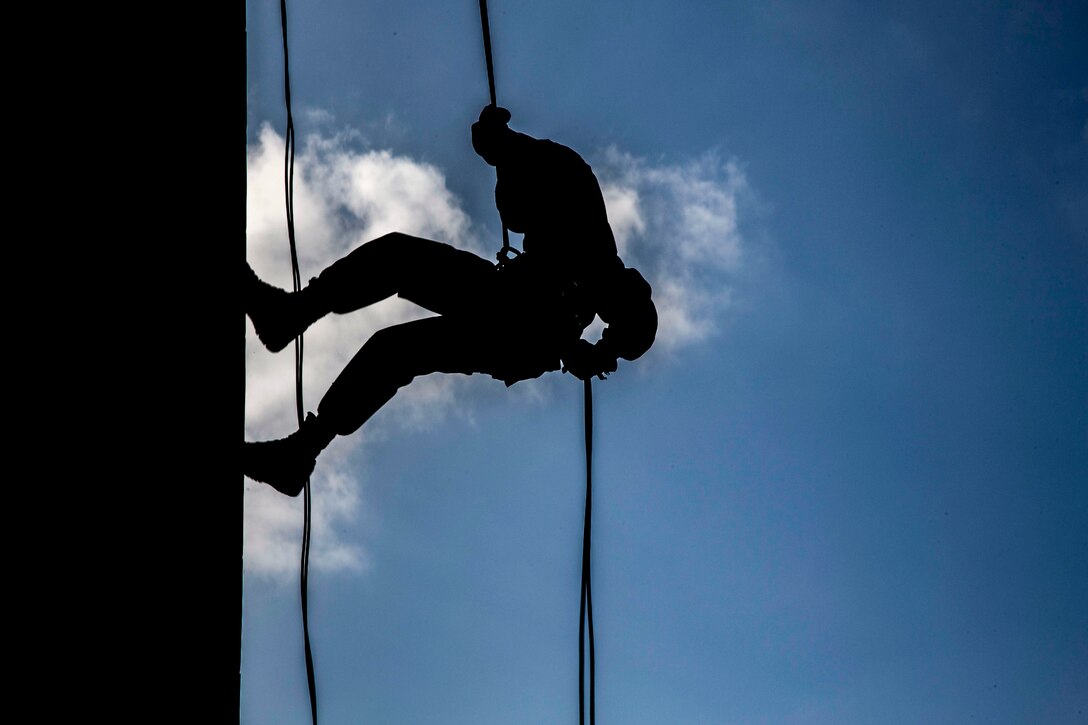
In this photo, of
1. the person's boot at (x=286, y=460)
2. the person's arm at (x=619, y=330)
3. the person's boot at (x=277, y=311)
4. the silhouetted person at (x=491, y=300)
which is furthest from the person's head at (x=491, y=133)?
the person's boot at (x=286, y=460)

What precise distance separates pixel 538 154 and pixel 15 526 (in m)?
2.47

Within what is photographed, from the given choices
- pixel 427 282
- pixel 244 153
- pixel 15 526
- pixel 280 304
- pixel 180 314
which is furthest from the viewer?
pixel 427 282

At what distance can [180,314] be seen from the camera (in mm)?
2143

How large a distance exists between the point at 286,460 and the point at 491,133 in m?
1.42

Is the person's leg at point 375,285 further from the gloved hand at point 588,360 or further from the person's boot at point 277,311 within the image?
the gloved hand at point 588,360

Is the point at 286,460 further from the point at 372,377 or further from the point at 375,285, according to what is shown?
the point at 375,285

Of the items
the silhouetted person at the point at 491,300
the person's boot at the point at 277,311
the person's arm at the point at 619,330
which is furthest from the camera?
the person's arm at the point at 619,330

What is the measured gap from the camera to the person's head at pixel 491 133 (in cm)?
396

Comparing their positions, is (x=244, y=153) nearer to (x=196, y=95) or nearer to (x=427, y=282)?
(x=196, y=95)

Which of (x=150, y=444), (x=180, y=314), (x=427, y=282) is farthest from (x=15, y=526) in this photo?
(x=427, y=282)

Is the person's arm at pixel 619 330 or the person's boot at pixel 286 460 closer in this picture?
the person's boot at pixel 286 460

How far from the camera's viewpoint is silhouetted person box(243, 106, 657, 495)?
341 centimetres

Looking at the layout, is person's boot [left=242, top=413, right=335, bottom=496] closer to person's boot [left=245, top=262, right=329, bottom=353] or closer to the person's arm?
person's boot [left=245, top=262, right=329, bottom=353]

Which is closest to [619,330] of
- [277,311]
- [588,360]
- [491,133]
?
[588,360]
